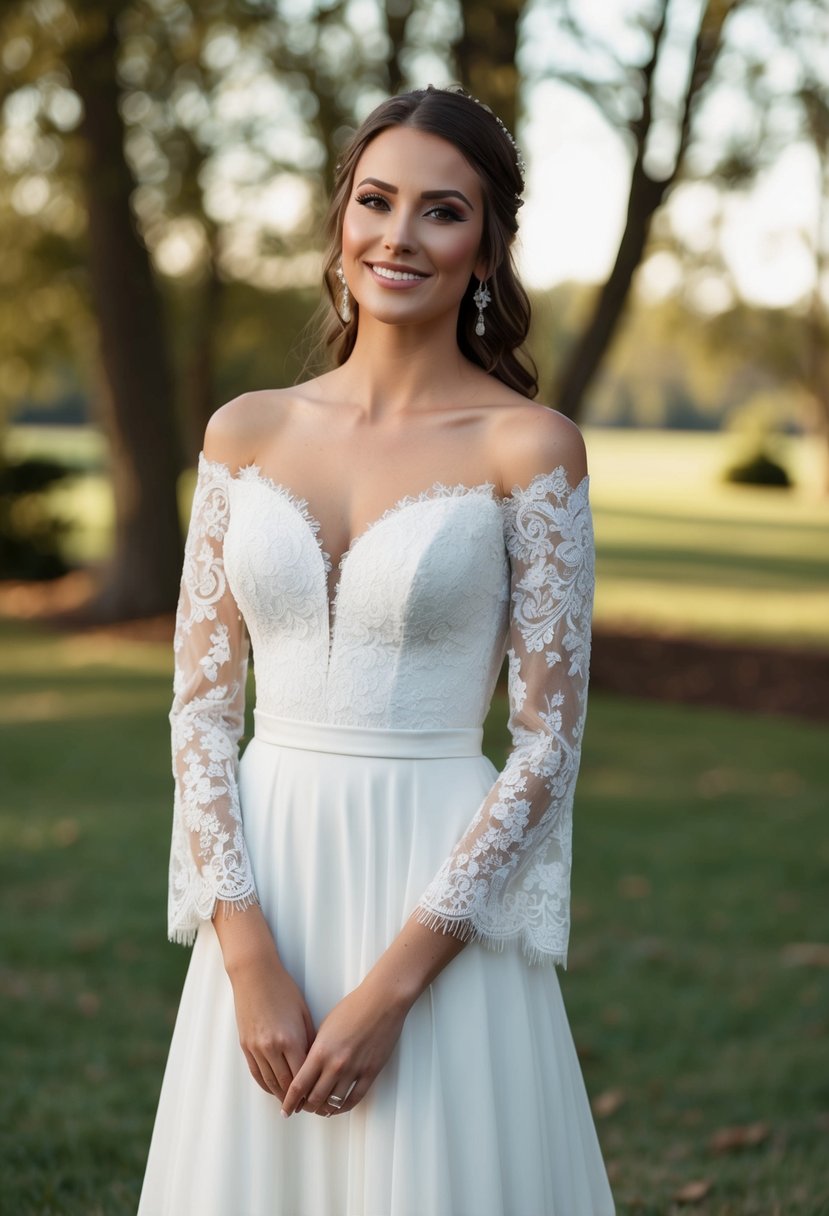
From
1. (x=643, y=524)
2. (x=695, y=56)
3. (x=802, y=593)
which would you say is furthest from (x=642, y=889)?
(x=643, y=524)

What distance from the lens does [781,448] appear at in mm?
48812

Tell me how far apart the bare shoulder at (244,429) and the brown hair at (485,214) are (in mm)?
283

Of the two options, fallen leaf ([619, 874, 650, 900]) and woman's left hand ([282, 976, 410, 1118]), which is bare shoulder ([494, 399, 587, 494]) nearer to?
woman's left hand ([282, 976, 410, 1118])

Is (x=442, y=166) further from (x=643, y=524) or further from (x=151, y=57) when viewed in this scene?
(x=643, y=524)

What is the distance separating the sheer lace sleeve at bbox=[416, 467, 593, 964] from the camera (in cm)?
245

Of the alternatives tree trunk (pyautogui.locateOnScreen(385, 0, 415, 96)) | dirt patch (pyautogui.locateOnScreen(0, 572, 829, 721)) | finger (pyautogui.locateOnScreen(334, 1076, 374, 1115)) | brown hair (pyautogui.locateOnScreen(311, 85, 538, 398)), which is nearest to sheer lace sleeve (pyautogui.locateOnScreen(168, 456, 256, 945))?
finger (pyautogui.locateOnScreen(334, 1076, 374, 1115))

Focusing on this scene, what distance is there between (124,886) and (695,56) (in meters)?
6.93

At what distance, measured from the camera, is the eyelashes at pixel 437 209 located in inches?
100

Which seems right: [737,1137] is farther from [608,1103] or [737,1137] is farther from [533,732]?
[533,732]

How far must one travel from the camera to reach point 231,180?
19.9 metres

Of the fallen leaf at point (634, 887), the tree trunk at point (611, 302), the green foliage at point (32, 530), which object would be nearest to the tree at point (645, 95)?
the tree trunk at point (611, 302)

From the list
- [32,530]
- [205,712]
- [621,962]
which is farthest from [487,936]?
[32,530]

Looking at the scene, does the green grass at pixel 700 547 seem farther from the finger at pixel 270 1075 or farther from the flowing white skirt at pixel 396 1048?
the finger at pixel 270 1075

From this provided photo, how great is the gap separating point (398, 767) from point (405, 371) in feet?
2.30
